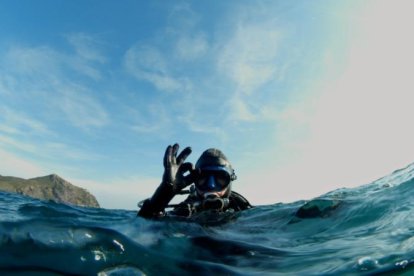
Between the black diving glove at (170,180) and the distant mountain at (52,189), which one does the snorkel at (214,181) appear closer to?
the black diving glove at (170,180)

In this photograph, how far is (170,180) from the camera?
5.20 metres

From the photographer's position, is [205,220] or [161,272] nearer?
[161,272]

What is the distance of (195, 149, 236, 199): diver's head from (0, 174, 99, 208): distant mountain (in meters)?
95.3

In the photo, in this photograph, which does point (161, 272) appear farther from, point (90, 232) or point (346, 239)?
point (346, 239)

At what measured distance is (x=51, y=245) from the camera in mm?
3590

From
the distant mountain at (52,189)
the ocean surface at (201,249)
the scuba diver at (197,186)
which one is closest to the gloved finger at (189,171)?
the scuba diver at (197,186)

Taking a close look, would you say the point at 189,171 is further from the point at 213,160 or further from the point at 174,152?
the point at 213,160

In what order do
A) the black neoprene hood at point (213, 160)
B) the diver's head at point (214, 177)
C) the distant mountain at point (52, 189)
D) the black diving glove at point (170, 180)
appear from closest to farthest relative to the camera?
the black diving glove at point (170, 180)
the diver's head at point (214, 177)
the black neoprene hood at point (213, 160)
the distant mountain at point (52, 189)

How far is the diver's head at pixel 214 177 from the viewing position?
6359 mm

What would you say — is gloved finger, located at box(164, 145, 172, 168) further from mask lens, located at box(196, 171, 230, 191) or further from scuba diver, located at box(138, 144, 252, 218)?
mask lens, located at box(196, 171, 230, 191)

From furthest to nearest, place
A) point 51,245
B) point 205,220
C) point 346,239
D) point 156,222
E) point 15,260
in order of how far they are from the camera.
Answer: point 205,220 < point 156,222 < point 346,239 < point 51,245 < point 15,260

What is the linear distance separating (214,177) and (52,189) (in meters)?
116

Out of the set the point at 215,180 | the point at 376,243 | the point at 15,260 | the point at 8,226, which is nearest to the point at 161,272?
the point at 15,260

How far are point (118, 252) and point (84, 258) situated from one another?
0.33 m
